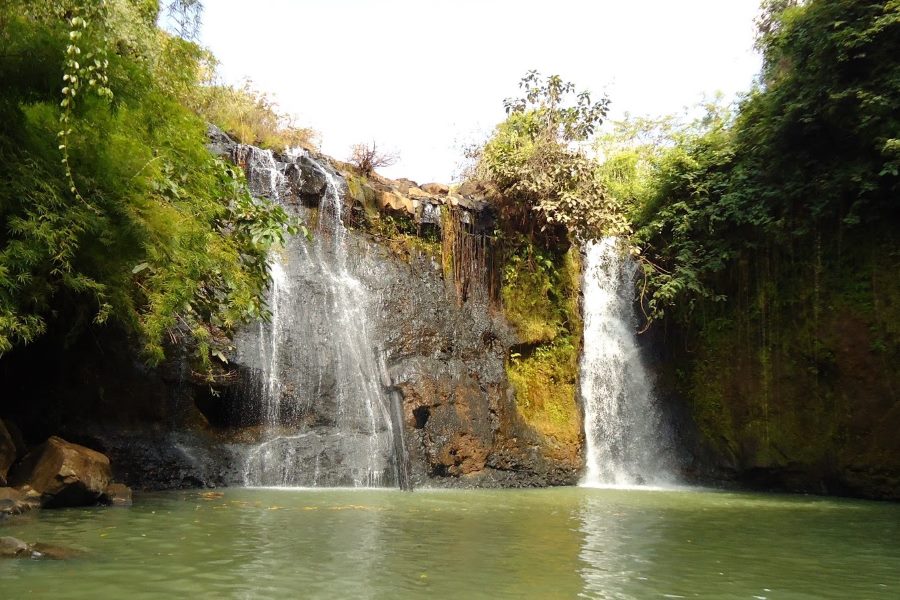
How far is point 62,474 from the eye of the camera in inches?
269

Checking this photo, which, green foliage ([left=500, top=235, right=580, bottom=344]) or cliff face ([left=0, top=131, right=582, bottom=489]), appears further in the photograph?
green foliage ([left=500, top=235, right=580, bottom=344])

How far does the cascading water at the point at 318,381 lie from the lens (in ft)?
34.7

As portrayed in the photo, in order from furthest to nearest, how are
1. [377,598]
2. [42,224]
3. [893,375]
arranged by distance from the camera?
[893,375]
[42,224]
[377,598]

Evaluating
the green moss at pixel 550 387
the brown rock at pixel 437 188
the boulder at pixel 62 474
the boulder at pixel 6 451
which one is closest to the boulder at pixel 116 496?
the boulder at pixel 62 474

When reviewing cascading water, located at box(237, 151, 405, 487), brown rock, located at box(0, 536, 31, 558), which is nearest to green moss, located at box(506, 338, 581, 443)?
cascading water, located at box(237, 151, 405, 487)

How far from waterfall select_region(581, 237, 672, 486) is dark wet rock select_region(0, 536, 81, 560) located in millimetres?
10203

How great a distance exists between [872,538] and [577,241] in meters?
9.01

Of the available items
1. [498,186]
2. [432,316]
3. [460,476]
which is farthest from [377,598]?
[498,186]

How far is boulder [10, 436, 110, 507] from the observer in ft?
22.4

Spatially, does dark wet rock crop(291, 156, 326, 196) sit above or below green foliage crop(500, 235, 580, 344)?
above

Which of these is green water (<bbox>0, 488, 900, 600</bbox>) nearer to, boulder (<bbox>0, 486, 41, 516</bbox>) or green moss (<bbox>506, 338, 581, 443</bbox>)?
boulder (<bbox>0, 486, 41, 516</bbox>)

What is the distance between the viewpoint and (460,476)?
11.7 meters

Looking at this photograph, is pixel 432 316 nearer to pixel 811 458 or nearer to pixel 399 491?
pixel 399 491

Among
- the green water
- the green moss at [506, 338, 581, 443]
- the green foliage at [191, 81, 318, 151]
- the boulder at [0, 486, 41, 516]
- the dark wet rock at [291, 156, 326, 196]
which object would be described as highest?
the green foliage at [191, 81, 318, 151]
